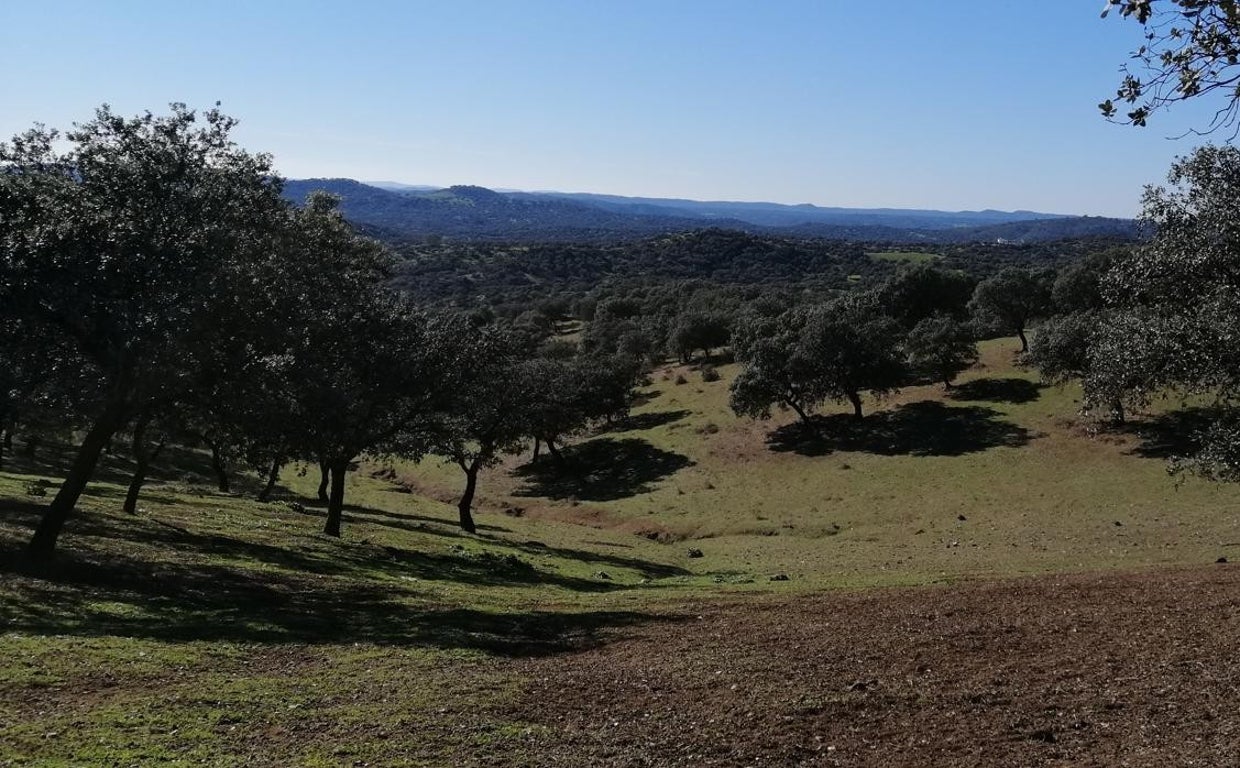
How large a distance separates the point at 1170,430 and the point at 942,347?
65.3 feet

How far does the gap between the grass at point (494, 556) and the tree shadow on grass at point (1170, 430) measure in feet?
1.17

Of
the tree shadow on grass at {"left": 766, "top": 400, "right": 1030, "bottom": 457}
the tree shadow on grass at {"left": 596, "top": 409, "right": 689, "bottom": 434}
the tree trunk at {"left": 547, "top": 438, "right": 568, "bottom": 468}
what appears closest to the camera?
the tree shadow on grass at {"left": 766, "top": 400, "right": 1030, "bottom": 457}

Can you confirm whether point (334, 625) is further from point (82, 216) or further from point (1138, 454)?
point (1138, 454)

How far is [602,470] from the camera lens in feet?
233

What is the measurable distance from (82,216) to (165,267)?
6.99 ft

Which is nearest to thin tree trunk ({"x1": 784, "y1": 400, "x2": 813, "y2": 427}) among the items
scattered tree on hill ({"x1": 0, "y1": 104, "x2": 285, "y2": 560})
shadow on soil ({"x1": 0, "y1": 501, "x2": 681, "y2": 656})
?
shadow on soil ({"x1": 0, "y1": 501, "x2": 681, "y2": 656})

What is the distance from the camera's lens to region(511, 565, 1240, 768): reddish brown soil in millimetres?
9758

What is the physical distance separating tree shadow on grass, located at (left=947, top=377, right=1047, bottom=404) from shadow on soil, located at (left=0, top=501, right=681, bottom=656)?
51664mm

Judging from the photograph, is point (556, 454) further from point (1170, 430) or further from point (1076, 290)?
point (1076, 290)

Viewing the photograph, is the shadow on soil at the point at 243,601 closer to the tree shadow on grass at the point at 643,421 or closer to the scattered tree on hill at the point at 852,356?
the scattered tree on hill at the point at 852,356

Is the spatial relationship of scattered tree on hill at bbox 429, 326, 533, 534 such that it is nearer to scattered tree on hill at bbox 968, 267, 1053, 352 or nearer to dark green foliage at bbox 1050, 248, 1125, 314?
scattered tree on hill at bbox 968, 267, 1053, 352

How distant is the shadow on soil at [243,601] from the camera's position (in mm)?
15648

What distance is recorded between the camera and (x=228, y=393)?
19688 millimetres

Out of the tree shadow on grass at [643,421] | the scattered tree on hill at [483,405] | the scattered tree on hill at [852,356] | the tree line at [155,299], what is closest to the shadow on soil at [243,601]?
the tree line at [155,299]
